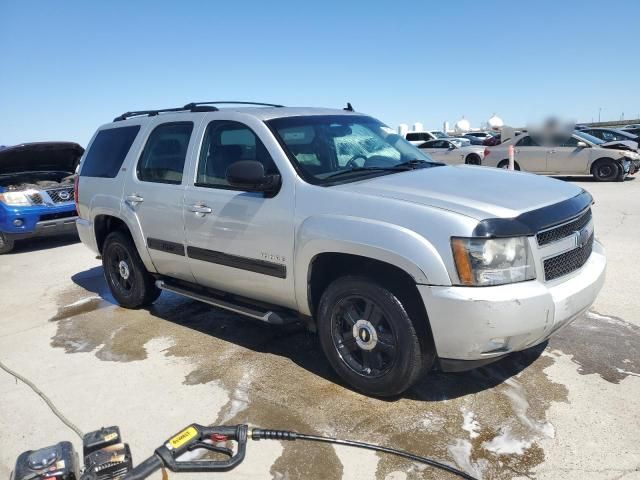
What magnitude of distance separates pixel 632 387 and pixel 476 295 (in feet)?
4.72

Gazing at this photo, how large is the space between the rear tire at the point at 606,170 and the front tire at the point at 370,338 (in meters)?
13.9

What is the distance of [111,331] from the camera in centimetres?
490

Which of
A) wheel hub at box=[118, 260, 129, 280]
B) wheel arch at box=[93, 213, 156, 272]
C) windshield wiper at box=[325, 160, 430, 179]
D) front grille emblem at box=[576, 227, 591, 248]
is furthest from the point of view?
wheel hub at box=[118, 260, 129, 280]

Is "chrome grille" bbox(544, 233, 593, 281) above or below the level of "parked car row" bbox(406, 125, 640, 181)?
above

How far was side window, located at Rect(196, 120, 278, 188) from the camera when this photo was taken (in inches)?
158

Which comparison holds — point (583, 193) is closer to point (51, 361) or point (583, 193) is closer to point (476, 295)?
point (476, 295)

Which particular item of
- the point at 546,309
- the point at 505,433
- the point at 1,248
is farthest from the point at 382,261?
the point at 1,248

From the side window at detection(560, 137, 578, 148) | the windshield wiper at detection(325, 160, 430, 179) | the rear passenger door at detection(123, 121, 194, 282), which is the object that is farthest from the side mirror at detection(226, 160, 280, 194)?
the side window at detection(560, 137, 578, 148)

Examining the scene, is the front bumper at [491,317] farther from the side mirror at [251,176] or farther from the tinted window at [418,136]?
the tinted window at [418,136]

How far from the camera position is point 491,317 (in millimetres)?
2850

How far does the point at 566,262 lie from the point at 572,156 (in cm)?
1335

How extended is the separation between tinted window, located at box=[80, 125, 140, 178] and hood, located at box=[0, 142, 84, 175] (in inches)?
131

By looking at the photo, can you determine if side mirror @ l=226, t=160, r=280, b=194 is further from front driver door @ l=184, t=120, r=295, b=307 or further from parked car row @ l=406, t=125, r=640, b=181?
parked car row @ l=406, t=125, r=640, b=181

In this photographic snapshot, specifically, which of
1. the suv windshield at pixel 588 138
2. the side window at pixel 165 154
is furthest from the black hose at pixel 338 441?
the suv windshield at pixel 588 138
